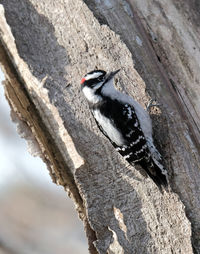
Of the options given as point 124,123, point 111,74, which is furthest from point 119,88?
point 124,123

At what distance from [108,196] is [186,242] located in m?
0.63

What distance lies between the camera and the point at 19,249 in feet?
14.9

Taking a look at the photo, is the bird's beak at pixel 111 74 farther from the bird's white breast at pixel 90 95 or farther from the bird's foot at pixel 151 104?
the bird's foot at pixel 151 104

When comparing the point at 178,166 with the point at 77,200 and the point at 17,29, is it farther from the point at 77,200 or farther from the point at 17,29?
the point at 17,29

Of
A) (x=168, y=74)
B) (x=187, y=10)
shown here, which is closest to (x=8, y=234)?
(x=168, y=74)

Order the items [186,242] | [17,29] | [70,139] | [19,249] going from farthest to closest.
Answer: [19,249] → [17,29] → [70,139] → [186,242]

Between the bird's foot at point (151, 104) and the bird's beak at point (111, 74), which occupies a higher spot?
the bird's beak at point (111, 74)

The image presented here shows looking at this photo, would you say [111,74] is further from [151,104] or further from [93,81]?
[151,104]

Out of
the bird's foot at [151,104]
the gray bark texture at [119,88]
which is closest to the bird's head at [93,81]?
the gray bark texture at [119,88]

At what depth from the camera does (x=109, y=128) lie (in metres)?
3.41

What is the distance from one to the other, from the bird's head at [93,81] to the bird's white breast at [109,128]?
0.42ft

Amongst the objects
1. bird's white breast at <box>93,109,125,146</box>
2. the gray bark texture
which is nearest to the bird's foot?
the gray bark texture

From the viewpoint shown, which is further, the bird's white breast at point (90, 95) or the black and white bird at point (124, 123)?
the bird's white breast at point (90, 95)

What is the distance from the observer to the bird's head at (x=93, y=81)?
3.47 m
